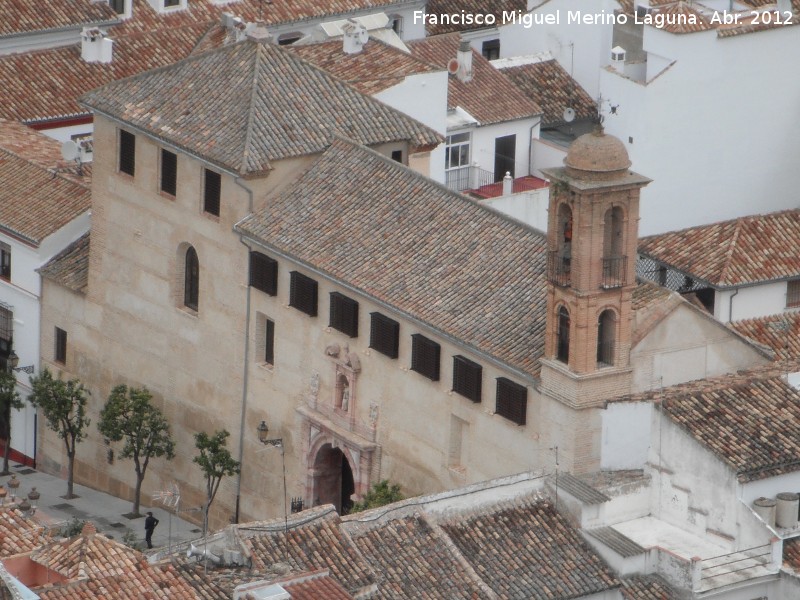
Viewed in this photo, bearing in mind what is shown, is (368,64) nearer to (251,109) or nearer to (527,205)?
(527,205)

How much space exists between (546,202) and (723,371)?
56.2 ft

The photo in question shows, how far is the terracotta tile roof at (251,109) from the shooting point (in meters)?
76.9

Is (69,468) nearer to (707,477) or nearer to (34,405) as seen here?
(34,405)

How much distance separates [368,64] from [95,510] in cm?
1426

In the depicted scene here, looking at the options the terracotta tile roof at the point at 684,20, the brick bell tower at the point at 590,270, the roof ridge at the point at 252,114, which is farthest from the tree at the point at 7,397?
the terracotta tile roof at the point at 684,20

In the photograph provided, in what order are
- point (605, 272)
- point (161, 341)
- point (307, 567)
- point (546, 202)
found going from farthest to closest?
point (546, 202), point (161, 341), point (605, 272), point (307, 567)

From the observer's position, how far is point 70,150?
86.8 m

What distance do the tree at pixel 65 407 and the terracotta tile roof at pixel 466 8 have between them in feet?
86.3

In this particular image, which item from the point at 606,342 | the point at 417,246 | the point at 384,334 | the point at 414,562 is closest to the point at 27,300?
the point at 384,334

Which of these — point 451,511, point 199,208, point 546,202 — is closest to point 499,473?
point 451,511

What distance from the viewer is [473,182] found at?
91.1 metres

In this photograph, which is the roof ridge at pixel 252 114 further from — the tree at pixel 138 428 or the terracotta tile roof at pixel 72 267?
the terracotta tile roof at pixel 72 267

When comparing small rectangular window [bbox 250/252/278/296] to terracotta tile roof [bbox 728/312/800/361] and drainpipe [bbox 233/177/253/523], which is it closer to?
drainpipe [bbox 233/177/253/523]

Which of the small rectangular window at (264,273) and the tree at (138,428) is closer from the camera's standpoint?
the small rectangular window at (264,273)
